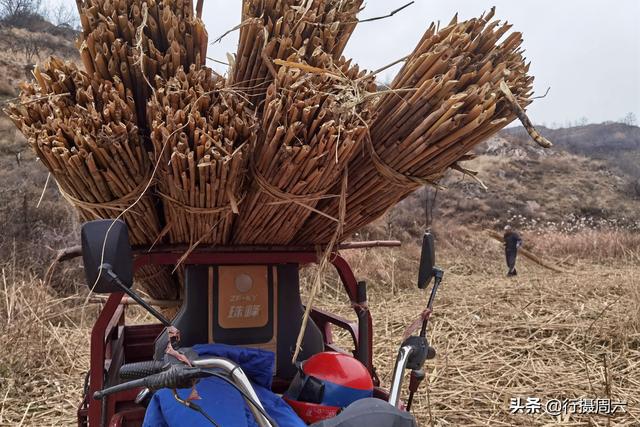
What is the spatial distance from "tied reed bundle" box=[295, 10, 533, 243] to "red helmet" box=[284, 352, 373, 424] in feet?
2.22

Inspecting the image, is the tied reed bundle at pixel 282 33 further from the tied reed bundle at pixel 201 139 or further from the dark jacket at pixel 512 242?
the dark jacket at pixel 512 242

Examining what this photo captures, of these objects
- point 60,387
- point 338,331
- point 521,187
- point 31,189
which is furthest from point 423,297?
point 521,187

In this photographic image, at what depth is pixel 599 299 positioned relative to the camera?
6926 mm

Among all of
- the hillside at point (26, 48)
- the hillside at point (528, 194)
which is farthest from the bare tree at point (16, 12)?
the hillside at point (528, 194)

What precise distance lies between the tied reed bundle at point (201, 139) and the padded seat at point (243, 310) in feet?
1.69

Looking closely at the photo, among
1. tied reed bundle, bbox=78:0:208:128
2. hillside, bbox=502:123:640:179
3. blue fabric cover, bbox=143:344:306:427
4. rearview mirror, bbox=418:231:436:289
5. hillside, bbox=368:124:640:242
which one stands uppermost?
hillside, bbox=502:123:640:179

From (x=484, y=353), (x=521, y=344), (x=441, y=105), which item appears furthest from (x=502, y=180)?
(x=441, y=105)

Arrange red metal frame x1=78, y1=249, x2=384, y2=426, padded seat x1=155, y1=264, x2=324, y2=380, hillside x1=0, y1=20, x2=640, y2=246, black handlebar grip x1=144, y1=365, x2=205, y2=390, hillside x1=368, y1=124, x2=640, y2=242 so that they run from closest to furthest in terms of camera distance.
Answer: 1. black handlebar grip x1=144, y1=365, x2=205, y2=390
2. red metal frame x1=78, y1=249, x2=384, y2=426
3. padded seat x1=155, y1=264, x2=324, y2=380
4. hillside x1=0, y1=20, x2=640, y2=246
5. hillside x1=368, y1=124, x2=640, y2=242

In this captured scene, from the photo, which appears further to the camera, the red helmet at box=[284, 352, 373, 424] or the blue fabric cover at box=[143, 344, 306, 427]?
the red helmet at box=[284, 352, 373, 424]

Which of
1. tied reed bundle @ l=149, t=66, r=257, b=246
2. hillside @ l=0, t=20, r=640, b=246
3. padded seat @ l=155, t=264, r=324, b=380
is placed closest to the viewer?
tied reed bundle @ l=149, t=66, r=257, b=246

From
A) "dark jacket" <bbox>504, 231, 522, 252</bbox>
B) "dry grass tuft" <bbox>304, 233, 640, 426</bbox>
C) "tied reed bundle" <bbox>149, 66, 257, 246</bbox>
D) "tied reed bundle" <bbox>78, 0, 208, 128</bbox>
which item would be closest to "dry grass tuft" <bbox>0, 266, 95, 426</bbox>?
"dry grass tuft" <bbox>304, 233, 640, 426</bbox>

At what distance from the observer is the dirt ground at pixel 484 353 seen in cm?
427

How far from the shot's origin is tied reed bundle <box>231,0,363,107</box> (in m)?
2.01

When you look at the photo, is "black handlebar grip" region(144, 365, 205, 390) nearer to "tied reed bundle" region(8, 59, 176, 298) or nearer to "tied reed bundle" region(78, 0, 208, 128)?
"tied reed bundle" region(8, 59, 176, 298)
